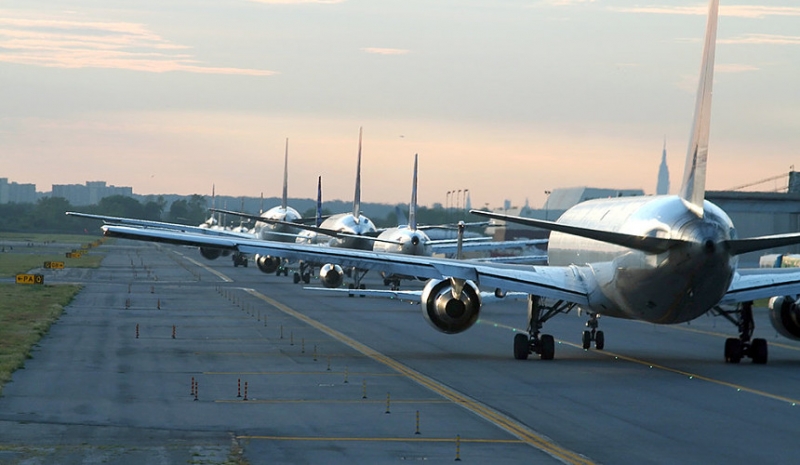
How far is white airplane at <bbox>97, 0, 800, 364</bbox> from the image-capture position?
109ft

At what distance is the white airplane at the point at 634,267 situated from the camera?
33.1 m

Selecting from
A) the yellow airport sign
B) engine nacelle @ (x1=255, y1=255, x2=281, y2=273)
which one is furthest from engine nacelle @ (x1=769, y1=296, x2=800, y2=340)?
engine nacelle @ (x1=255, y1=255, x2=281, y2=273)

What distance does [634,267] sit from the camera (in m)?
35.1

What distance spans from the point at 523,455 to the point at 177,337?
2717 cm

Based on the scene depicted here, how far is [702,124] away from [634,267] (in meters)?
4.33

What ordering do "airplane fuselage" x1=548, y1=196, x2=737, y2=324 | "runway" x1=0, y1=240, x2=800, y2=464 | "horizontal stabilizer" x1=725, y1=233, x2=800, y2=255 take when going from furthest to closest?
1. "airplane fuselage" x1=548, y1=196, x2=737, y2=324
2. "horizontal stabilizer" x1=725, y1=233, x2=800, y2=255
3. "runway" x1=0, y1=240, x2=800, y2=464

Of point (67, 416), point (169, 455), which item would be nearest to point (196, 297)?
point (67, 416)

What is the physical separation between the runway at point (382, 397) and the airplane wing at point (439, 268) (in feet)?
7.84

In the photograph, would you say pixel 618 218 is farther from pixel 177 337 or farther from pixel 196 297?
pixel 196 297

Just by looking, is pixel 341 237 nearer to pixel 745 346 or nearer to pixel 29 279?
pixel 29 279

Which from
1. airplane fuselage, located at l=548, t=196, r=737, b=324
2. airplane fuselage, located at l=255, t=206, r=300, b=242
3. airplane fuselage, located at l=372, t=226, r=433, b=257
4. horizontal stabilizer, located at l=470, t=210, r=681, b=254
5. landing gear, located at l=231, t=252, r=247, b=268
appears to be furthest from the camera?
landing gear, located at l=231, t=252, r=247, b=268

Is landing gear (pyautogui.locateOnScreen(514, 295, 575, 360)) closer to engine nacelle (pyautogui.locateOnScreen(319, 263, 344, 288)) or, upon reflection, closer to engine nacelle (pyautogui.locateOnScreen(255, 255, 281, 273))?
engine nacelle (pyautogui.locateOnScreen(319, 263, 344, 288))

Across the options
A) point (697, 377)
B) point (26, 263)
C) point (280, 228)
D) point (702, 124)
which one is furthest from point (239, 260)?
point (702, 124)

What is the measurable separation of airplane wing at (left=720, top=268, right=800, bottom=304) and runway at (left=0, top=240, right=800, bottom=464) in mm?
2240
